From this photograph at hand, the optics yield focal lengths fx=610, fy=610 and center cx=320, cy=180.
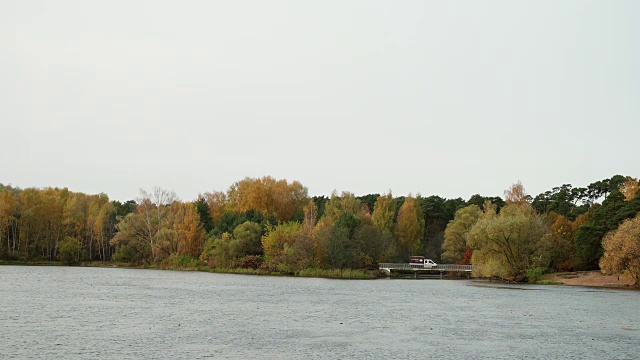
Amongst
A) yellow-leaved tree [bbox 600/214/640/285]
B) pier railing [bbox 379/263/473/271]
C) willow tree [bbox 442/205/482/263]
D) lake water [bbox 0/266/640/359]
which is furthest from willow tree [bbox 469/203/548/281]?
lake water [bbox 0/266/640/359]

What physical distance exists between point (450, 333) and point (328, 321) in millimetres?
8532

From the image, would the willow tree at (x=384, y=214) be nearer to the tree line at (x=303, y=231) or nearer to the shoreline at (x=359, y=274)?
the tree line at (x=303, y=231)

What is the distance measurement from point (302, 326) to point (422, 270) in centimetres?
8481

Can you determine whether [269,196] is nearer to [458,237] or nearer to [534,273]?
[458,237]

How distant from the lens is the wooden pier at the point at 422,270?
113938mm

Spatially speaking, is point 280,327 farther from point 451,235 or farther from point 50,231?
point 50,231

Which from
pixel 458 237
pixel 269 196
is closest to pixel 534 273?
pixel 458 237

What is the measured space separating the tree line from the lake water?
105ft

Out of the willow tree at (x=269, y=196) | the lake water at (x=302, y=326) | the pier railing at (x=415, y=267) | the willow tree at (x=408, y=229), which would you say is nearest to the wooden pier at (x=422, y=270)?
the pier railing at (x=415, y=267)

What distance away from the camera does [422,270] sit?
393 ft

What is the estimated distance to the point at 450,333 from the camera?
3662 cm

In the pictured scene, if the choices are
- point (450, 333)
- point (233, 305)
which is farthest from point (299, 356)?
point (233, 305)

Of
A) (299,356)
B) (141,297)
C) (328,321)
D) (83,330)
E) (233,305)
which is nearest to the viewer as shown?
(299,356)

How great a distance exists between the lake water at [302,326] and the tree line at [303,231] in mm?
32095
